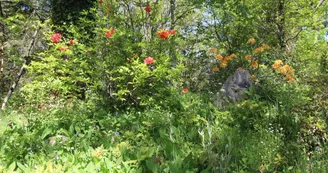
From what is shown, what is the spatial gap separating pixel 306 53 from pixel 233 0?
3933 mm

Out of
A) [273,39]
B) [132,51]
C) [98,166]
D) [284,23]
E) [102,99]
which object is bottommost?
[98,166]

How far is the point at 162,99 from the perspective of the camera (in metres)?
4.56

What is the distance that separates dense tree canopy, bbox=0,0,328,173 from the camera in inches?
98.5

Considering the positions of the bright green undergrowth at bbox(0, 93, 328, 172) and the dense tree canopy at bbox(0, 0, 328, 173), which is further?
the dense tree canopy at bbox(0, 0, 328, 173)

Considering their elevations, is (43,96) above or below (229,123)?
above

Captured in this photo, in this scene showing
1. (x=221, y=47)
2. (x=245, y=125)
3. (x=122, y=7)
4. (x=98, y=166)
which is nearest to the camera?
(x=98, y=166)

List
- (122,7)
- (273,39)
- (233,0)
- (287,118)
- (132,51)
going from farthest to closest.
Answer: (273,39), (233,0), (122,7), (132,51), (287,118)

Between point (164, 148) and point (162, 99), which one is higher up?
point (162, 99)

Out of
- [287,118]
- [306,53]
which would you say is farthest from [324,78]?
[306,53]

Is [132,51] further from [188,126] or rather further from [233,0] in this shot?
[233,0]

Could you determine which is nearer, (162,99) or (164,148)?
(164,148)

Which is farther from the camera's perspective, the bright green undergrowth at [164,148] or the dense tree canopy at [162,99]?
the dense tree canopy at [162,99]

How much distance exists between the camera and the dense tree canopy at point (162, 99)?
250cm

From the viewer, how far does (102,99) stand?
4703 millimetres
